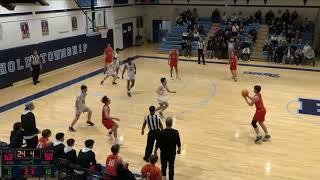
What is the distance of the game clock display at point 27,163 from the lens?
22.5 ft

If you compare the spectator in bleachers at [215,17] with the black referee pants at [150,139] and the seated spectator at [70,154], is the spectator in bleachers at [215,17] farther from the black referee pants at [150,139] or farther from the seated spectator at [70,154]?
the seated spectator at [70,154]

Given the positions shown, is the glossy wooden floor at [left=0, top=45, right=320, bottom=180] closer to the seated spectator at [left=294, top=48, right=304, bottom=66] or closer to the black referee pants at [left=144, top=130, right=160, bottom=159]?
the black referee pants at [left=144, top=130, right=160, bottom=159]

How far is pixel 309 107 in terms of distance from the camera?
1385 centimetres

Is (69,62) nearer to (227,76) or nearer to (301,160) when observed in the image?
(227,76)

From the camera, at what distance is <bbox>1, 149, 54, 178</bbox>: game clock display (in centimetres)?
684

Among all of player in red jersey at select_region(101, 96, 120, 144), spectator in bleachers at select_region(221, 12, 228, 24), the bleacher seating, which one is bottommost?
player in red jersey at select_region(101, 96, 120, 144)

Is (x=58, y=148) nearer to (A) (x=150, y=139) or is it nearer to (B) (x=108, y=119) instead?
(A) (x=150, y=139)

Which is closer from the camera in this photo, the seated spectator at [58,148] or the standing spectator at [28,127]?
the seated spectator at [58,148]

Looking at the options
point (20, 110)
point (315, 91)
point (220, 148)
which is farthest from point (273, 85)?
point (20, 110)

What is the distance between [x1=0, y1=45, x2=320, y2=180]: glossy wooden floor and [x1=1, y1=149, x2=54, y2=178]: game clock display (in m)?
2.80

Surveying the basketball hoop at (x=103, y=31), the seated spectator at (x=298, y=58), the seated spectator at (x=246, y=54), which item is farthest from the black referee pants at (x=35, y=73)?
the seated spectator at (x=298, y=58)

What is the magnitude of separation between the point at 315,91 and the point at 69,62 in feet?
44.0

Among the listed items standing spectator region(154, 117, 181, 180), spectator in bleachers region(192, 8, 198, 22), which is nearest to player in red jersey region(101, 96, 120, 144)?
standing spectator region(154, 117, 181, 180)

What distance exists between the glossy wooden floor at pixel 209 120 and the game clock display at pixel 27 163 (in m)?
2.80
